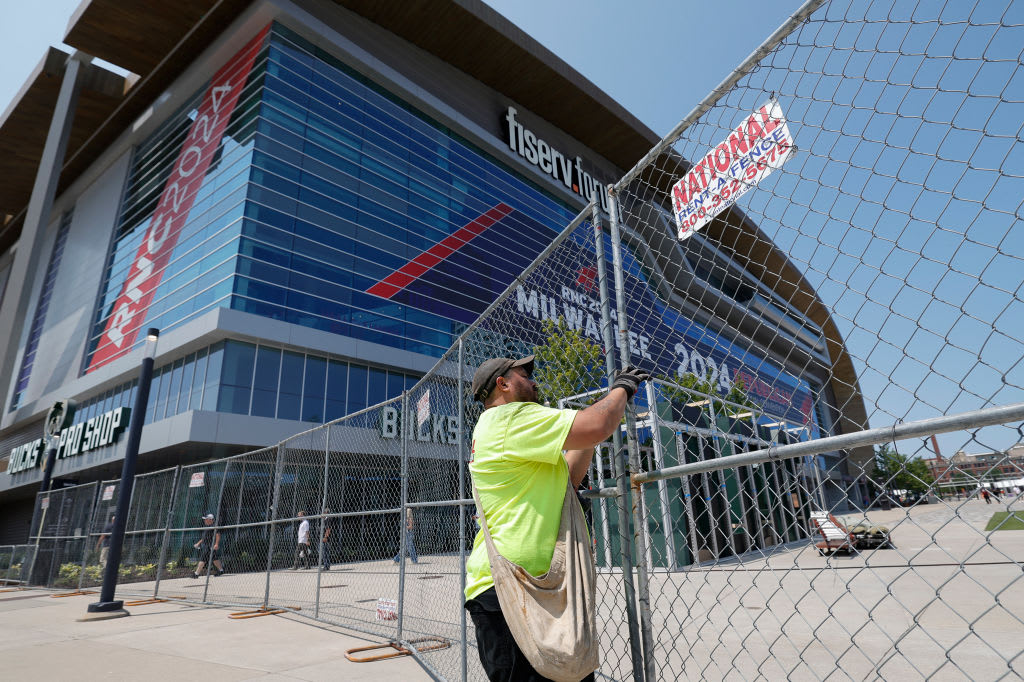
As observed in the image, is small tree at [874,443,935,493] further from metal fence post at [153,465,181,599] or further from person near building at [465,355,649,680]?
metal fence post at [153,465,181,599]

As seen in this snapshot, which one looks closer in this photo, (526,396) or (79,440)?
(526,396)

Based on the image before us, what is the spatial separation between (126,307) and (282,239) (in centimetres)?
999

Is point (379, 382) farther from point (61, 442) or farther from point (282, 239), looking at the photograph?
point (61, 442)

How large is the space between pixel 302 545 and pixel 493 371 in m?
8.71

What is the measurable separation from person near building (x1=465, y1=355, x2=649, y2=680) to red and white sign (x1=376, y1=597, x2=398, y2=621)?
185 inches

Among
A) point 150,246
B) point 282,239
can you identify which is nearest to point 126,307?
point 150,246

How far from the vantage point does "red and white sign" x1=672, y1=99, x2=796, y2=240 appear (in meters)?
1.97

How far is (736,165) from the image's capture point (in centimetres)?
208

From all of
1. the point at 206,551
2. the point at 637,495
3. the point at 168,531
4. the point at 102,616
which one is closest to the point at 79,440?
the point at 206,551

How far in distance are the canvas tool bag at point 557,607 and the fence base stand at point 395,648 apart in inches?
145

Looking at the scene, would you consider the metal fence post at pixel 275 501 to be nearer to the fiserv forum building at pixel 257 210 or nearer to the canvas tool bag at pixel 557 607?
the canvas tool bag at pixel 557 607

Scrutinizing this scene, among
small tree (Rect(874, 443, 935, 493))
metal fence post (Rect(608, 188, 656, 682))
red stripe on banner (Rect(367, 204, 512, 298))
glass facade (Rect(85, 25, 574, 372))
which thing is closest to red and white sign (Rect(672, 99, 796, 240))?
metal fence post (Rect(608, 188, 656, 682))

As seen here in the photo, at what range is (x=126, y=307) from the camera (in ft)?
84.4

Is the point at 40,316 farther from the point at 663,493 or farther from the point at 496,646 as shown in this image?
the point at 496,646
